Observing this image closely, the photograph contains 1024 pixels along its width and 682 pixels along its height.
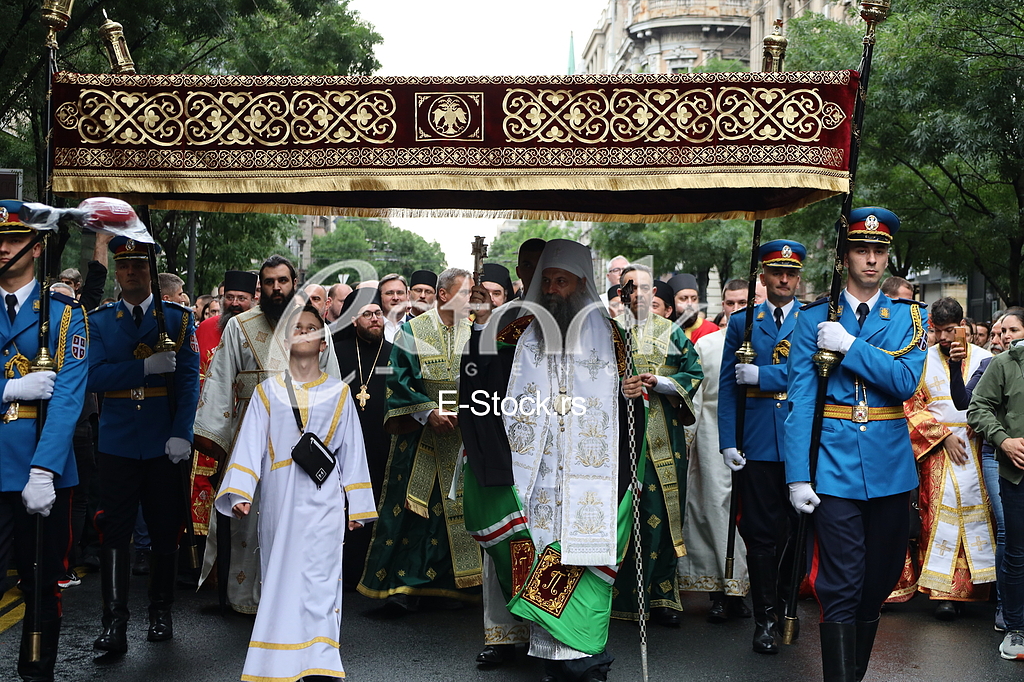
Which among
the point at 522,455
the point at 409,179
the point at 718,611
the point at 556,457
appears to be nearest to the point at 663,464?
the point at 718,611

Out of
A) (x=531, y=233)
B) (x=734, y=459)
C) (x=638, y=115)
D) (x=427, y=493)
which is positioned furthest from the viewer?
(x=531, y=233)

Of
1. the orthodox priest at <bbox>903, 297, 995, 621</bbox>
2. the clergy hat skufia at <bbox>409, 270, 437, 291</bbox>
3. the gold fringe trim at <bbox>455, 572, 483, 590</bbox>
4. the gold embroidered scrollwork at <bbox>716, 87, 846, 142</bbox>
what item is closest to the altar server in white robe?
the gold fringe trim at <bbox>455, 572, 483, 590</bbox>

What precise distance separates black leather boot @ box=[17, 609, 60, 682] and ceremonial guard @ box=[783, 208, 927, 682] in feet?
11.8

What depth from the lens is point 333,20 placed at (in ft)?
64.2

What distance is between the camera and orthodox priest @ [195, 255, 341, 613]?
6.96 meters

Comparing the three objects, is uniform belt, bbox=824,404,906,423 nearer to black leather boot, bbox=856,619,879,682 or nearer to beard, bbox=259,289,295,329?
black leather boot, bbox=856,619,879,682

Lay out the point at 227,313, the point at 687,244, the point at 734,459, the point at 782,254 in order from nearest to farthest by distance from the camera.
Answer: the point at 734,459
the point at 782,254
the point at 227,313
the point at 687,244

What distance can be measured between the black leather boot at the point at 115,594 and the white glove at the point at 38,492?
1273mm

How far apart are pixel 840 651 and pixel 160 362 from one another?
156 inches

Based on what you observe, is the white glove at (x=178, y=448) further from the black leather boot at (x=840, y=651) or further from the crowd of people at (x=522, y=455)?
the black leather boot at (x=840, y=651)

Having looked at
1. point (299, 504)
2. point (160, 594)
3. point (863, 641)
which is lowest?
point (160, 594)

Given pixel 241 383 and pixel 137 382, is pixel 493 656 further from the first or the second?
pixel 137 382

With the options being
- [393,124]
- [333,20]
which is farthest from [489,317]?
[333,20]

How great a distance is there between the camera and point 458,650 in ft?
21.6
